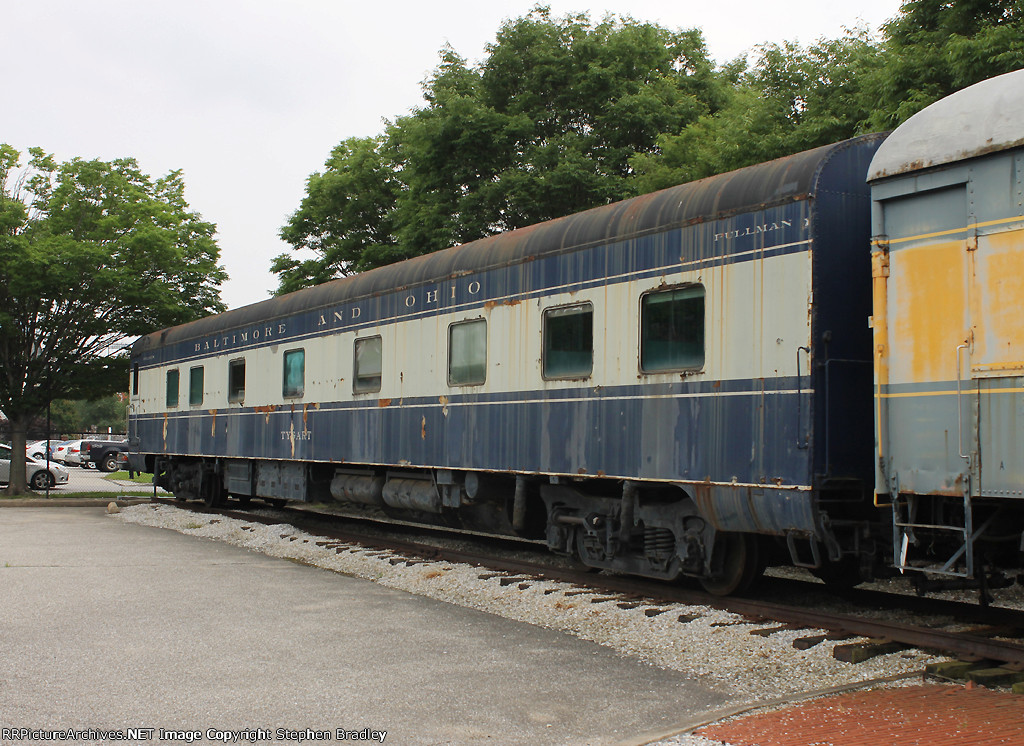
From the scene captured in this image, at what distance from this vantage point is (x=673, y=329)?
846 cm

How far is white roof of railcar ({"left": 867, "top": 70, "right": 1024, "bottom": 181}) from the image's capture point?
6.14 meters

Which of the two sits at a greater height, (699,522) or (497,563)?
(699,522)

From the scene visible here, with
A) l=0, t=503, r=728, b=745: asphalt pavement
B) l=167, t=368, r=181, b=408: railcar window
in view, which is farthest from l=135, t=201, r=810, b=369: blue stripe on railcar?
l=167, t=368, r=181, b=408: railcar window

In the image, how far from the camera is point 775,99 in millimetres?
16859

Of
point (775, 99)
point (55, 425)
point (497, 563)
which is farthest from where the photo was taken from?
point (55, 425)

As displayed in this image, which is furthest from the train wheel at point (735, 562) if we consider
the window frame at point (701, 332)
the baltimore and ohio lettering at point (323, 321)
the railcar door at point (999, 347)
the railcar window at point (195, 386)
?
the railcar window at point (195, 386)

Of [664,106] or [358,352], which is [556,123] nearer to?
[664,106]

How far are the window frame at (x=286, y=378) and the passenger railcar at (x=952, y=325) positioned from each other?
31.6 ft

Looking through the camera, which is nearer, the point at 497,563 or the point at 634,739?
the point at 634,739

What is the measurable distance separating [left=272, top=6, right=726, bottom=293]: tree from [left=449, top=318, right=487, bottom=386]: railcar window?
41.3 feet

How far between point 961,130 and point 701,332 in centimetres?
252

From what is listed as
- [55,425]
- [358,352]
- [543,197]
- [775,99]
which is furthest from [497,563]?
[55,425]

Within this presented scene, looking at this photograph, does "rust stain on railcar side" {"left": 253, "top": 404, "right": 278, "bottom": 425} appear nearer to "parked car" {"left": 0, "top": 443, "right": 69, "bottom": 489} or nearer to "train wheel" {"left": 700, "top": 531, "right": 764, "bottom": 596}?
"train wheel" {"left": 700, "top": 531, "right": 764, "bottom": 596}

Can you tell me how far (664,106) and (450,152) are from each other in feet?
18.9
